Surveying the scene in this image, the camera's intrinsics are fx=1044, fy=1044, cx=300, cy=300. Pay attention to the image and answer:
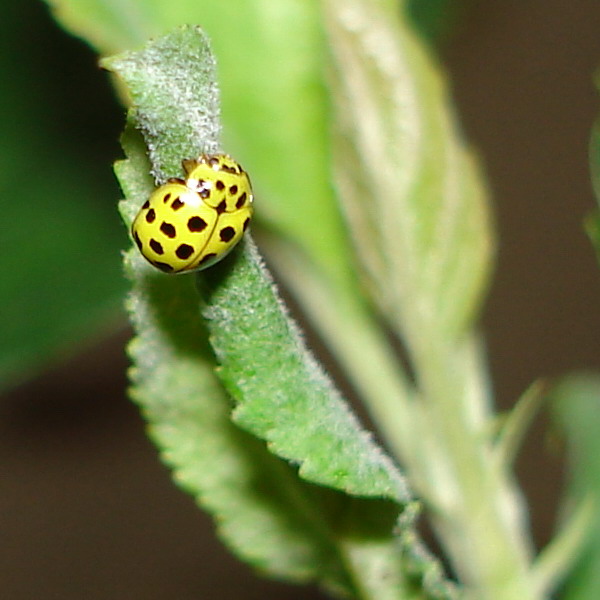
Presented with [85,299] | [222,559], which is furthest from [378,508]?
[222,559]

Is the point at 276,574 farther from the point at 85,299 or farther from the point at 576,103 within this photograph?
the point at 576,103

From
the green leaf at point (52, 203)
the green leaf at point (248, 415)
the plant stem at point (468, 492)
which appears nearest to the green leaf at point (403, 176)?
the plant stem at point (468, 492)

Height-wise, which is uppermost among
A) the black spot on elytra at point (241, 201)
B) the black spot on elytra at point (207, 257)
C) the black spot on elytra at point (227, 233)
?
the black spot on elytra at point (241, 201)

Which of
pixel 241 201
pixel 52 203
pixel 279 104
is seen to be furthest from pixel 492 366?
pixel 241 201

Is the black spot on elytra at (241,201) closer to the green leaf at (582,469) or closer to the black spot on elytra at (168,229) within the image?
the black spot on elytra at (168,229)

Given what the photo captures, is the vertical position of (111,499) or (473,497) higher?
(111,499)

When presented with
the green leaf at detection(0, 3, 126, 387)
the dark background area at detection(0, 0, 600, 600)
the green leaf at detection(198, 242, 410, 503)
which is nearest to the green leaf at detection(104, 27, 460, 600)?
the green leaf at detection(198, 242, 410, 503)
